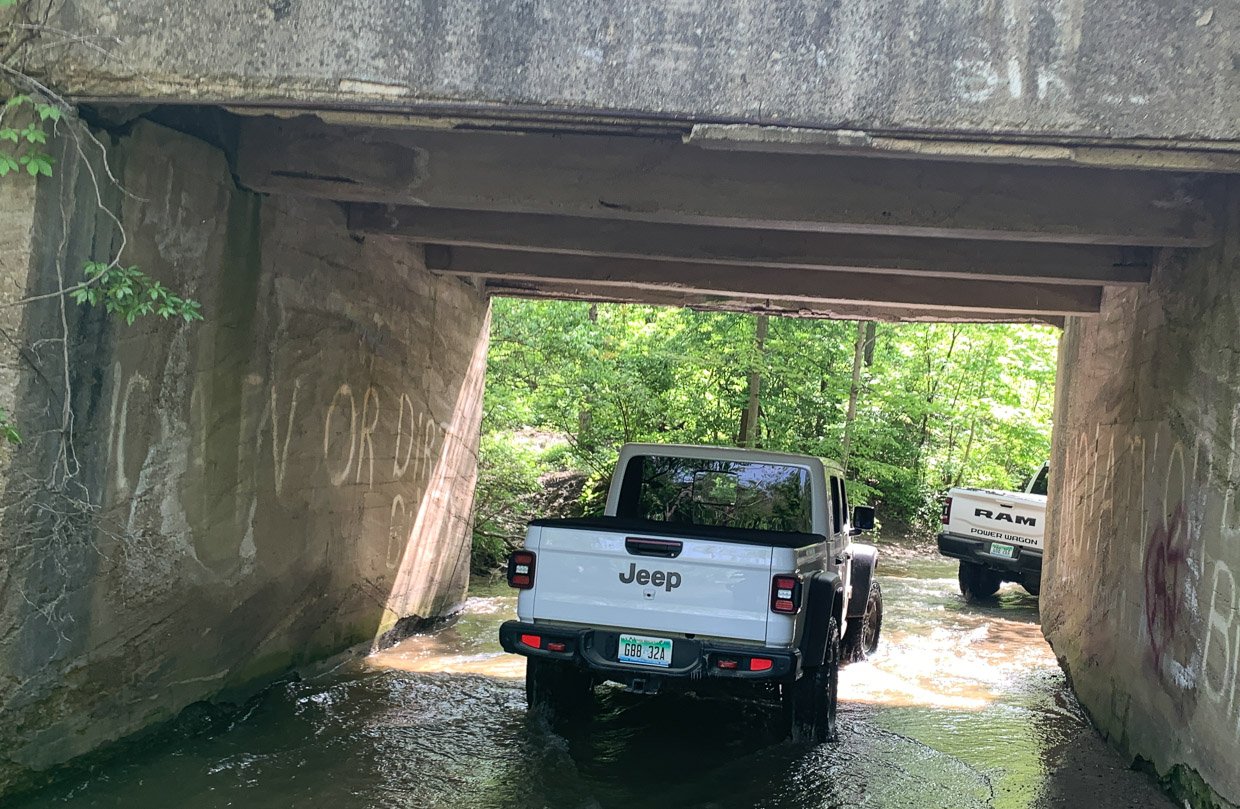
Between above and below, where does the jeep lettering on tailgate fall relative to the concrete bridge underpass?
below

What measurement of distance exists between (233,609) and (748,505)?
12.0 feet

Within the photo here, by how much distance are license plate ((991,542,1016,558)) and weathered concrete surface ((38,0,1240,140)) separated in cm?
1016

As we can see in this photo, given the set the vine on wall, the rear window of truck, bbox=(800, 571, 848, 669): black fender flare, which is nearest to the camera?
the vine on wall

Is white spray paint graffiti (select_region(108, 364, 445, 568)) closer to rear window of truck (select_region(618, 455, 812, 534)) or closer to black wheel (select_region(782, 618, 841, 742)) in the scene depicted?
rear window of truck (select_region(618, 455, 812, 534))

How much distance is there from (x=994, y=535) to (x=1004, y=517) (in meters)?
0.27

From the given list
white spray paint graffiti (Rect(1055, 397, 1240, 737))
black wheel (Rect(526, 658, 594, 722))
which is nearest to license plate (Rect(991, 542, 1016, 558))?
white spray paint graffiti (Rect(1055, 397, 1240, 737))

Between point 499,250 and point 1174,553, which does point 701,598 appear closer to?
point 1174,553

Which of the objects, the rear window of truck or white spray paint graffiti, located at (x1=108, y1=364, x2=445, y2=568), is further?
the rear window of truck

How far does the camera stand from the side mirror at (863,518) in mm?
8711

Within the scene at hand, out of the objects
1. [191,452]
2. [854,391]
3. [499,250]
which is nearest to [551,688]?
[191,452]

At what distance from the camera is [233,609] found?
705cm

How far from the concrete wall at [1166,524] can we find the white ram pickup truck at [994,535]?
4.09 m

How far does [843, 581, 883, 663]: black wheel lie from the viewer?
963 centimetres

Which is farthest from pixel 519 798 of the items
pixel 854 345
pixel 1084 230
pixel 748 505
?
pixel 854 345
